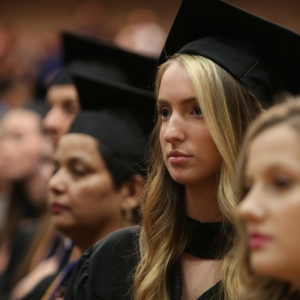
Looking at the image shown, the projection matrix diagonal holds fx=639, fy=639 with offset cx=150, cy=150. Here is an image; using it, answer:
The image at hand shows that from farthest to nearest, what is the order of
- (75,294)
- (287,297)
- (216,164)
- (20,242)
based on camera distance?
(20,242) < (75,294) < (216,164) < (287,297)

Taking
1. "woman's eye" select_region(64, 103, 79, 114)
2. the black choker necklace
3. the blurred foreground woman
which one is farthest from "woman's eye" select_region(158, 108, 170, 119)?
the blurred foreground woman

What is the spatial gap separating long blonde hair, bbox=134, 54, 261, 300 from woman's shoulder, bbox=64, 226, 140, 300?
0.23 feet

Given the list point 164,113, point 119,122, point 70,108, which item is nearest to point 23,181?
point 70,108

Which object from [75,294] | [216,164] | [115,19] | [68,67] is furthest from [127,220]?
[115,19]

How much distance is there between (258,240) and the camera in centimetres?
127

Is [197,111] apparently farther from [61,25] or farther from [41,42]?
[61,25]

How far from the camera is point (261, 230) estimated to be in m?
1.26

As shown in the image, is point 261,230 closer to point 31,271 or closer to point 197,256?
point 197,256

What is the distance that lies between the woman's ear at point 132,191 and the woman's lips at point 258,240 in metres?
1.59

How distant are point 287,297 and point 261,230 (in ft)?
0.77

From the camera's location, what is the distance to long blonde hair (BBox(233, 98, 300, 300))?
1349mm

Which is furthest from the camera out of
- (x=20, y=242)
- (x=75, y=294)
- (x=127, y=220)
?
(x=20, y=242)

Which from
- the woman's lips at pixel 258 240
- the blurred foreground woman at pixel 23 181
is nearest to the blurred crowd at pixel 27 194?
the blurred foreground woman at pixel 23 181

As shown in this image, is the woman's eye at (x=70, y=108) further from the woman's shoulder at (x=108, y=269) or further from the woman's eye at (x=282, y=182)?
the woman's eye at (x=282, y=182)
